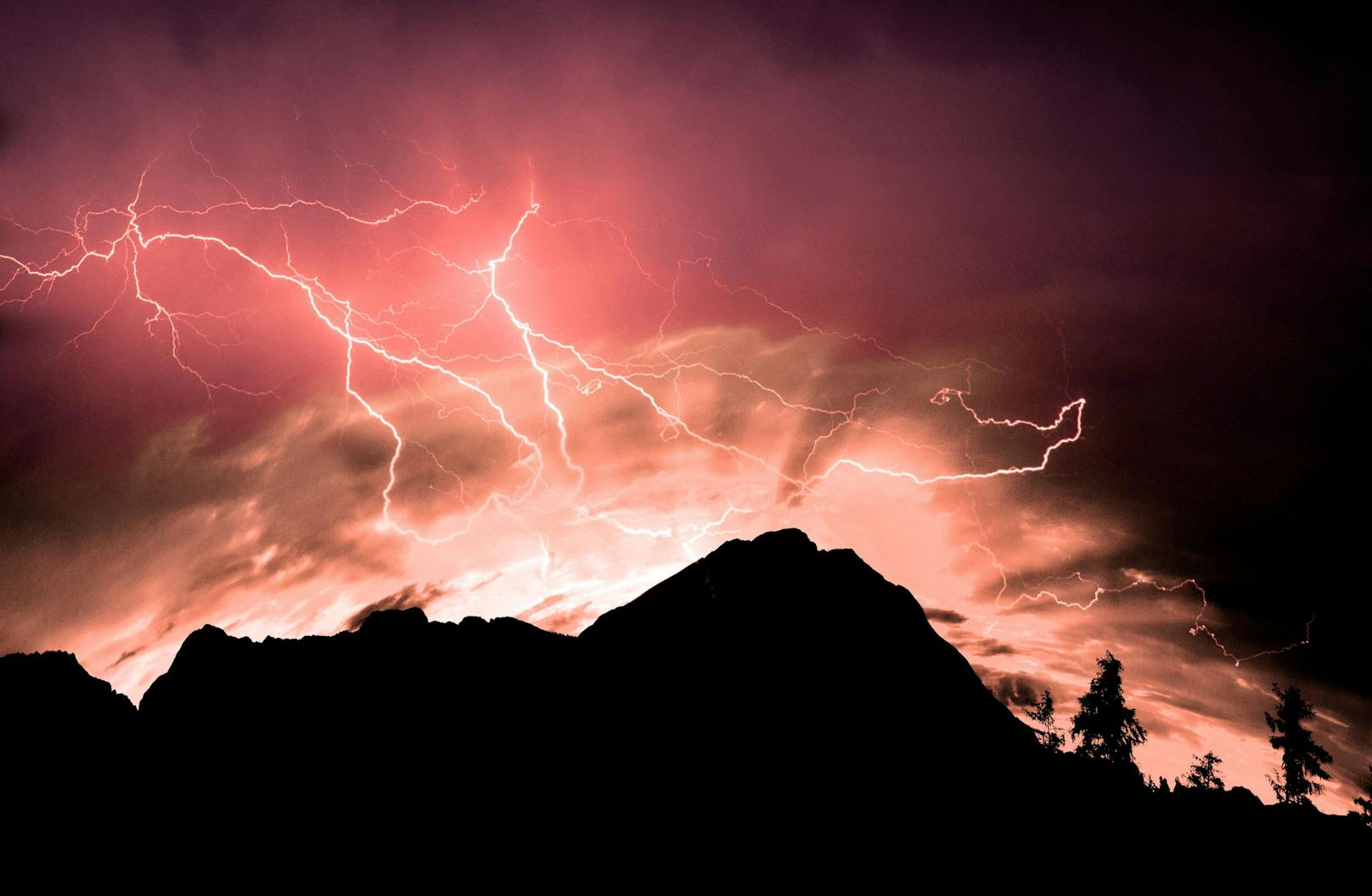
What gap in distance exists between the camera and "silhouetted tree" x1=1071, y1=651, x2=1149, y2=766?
26.6 m

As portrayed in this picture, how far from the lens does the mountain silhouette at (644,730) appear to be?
37.5 ft

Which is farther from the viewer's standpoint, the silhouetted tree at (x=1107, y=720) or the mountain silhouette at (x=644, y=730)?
the silhouetted tree at (x=1107, y=720)

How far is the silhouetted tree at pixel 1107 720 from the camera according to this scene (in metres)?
26.6

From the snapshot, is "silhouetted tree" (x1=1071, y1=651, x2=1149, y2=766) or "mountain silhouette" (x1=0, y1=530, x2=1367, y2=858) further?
"silhouetted tree" (x1=1071, y1=651, x2=1149, y2=766)

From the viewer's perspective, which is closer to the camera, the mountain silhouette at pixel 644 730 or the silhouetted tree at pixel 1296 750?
the mountain silhouette at pixel 644 730

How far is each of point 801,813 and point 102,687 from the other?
20.1 meters

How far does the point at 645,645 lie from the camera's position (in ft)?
49.1

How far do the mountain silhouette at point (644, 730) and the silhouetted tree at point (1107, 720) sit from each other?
1275 centimetres

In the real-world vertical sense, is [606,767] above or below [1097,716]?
below

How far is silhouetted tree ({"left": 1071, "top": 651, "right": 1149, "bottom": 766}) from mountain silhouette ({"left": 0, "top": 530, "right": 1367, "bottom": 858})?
12.7m

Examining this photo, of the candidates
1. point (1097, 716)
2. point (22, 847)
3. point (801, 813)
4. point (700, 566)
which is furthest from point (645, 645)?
point (1097, 716)

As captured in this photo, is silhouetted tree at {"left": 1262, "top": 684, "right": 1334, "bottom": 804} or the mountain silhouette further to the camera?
silhouetted tree at {"left": 1262, "top": 684, "right": 1334, "bottom": 804}

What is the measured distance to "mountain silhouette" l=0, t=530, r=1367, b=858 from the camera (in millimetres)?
11438

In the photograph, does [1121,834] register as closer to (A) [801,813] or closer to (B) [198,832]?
(A) [801,813]
